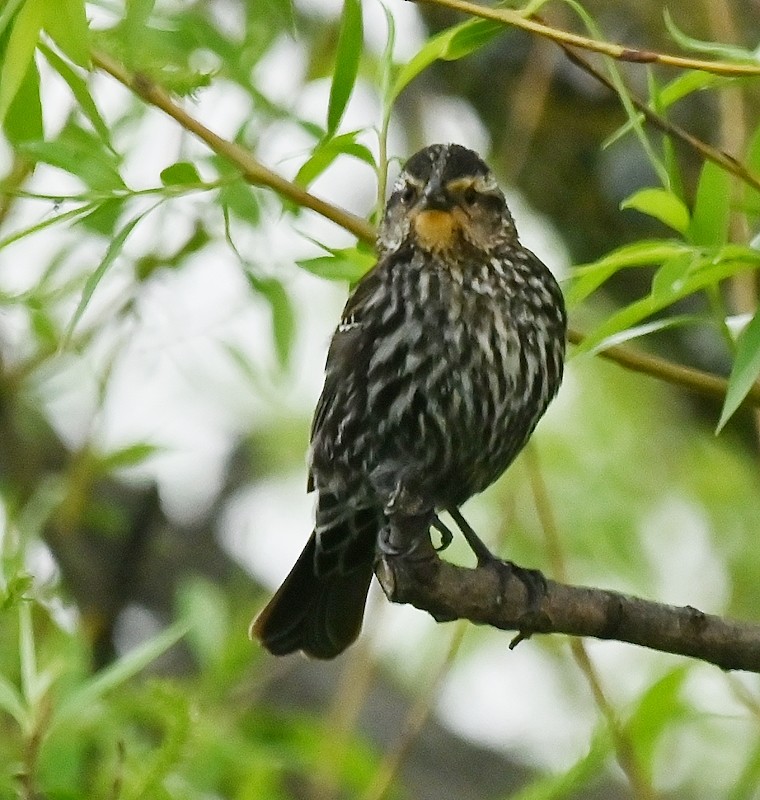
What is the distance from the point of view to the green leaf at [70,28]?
1802 mm

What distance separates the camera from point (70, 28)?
182cm

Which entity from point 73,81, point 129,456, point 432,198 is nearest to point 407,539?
point 73,81

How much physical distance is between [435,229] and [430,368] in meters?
0.33

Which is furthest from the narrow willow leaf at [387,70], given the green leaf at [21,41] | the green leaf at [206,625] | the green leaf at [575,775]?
the green leaf at [206,625]

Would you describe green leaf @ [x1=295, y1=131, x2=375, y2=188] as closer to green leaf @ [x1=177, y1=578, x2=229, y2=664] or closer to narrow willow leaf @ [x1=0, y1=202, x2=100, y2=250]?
narrow willow leaf @ [x1=0, y1=202, x2=100, y2=250]

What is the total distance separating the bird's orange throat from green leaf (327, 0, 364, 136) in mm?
796

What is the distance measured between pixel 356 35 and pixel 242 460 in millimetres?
3543

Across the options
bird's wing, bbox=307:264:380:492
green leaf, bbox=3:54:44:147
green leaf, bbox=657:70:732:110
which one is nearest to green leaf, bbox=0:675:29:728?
green leaf, bbox=3:54:44:147

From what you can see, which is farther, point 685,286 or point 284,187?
point 284,187

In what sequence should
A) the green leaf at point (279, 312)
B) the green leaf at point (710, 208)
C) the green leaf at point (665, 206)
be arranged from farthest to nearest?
the green leaf at point (279, 312) → the green leaf at point (665, 206) → the green leaf at point (710, 208)

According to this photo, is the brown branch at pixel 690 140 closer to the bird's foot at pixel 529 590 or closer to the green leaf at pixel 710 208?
the green leaf at pixel 710 208

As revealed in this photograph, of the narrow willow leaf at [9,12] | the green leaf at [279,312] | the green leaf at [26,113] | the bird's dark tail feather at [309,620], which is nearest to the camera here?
the narrow willow leaf at [9,12]

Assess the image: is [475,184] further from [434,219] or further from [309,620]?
[309,620]

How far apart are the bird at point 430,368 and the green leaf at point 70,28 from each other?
2.97 ft
